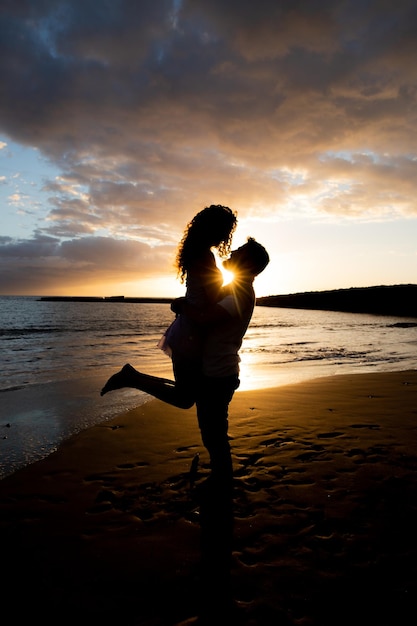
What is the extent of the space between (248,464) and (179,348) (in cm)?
230

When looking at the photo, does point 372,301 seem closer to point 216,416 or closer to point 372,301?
point 372,301

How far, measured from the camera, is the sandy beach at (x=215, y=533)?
236 cm

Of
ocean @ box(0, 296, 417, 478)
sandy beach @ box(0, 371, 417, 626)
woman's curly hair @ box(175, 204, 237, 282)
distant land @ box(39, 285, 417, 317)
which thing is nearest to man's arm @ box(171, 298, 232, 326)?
woman's curly hair @ box(175, 204, 237, 282)

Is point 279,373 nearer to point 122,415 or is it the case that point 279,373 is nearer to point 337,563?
point 122,415

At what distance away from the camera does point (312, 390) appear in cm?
880

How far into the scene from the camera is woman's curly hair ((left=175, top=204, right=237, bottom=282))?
10.0 feet

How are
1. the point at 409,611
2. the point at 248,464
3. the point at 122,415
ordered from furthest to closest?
the point at 122,415 < the point at 248,464 < the point at 409,611

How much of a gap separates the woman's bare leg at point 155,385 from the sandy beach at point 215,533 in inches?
42.1

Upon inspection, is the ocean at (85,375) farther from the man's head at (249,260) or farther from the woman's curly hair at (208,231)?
the man's head at (249,260)

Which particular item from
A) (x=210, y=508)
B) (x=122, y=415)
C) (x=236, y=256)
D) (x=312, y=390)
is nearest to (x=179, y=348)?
(x=236, y=256)

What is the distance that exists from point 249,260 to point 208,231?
0.41m

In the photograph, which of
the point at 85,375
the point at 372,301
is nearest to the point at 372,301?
the point at 372,301

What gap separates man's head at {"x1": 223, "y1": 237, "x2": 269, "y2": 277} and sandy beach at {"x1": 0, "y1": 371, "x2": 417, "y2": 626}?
7.18 ft

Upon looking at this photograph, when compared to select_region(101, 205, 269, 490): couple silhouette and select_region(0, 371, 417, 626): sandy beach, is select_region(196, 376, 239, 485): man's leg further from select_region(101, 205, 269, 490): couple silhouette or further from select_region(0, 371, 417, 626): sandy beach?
select_region(0, 371, 417, 626): sandy beach
